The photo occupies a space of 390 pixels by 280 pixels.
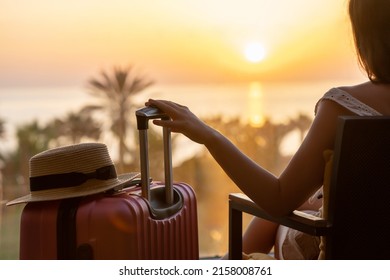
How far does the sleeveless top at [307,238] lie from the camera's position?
5.35 feet

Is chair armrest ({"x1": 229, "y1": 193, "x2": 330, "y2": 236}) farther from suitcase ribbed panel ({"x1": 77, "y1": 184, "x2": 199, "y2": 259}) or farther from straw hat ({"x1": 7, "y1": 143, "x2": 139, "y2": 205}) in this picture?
straw hat ({"x1": 7, "y1": 143, "x2": 139, "y2": 205})

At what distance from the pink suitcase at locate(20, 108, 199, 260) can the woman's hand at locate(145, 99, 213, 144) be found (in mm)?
48

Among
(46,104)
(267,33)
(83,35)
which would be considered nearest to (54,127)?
(46,104)

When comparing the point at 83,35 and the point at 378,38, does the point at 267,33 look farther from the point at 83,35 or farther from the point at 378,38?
the point at 378,38

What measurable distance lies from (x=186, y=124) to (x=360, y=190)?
458 millimetres

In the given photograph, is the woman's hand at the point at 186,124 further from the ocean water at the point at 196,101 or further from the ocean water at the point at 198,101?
the ocean water at the point at 196,101

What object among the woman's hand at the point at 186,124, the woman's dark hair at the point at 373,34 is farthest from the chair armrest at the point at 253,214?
the woman's dark hair at the point at 373,34

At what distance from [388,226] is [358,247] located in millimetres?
93

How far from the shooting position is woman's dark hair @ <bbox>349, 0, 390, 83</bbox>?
5.32 feet

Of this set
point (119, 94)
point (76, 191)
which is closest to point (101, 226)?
point (76, 191)

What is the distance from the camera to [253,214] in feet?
6.15

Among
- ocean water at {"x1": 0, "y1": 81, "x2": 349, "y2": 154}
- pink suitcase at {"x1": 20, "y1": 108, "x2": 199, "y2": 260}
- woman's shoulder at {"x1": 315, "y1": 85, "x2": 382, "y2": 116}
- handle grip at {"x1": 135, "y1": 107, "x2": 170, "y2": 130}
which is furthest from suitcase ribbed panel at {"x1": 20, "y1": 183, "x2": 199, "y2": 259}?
ocean water at {"x1": 0, "y1": 81, "x2": 349, "y2": 154}

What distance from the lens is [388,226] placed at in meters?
1.69

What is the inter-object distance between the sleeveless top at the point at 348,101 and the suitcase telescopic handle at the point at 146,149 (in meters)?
0.44
